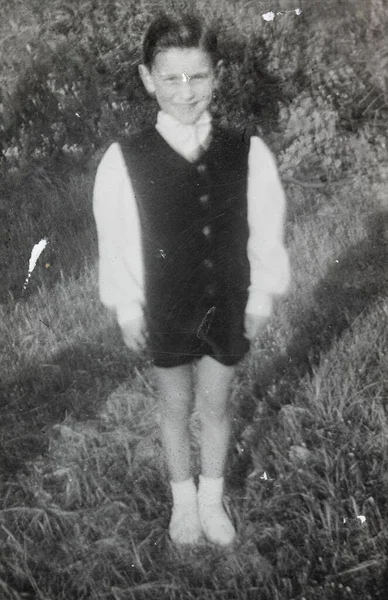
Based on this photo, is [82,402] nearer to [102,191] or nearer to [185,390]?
[185,390]

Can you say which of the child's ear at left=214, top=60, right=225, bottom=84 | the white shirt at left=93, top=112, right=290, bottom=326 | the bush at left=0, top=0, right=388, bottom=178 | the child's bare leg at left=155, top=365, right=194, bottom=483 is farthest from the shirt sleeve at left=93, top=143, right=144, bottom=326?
the child's ear at left=214, top=60, right=225, bottom=84

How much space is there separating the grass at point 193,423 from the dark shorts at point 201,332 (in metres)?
0.08

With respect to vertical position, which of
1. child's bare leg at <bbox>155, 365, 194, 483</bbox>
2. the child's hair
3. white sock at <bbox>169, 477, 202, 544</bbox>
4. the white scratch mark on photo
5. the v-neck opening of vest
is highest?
the child's hair

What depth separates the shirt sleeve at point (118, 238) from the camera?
174cm

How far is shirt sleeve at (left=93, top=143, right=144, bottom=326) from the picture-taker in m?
1.74

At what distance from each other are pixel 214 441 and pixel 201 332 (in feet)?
1.07

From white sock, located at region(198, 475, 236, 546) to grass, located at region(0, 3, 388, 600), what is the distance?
0.03 metres

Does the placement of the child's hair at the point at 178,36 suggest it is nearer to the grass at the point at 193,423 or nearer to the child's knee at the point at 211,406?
the grass at the point at 193,423

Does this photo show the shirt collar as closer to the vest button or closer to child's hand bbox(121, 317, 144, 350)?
the vest button

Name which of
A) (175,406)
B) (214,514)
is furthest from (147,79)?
(214,514)

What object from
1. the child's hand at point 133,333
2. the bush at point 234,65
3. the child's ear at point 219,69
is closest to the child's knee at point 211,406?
the child's hand at point 133,333

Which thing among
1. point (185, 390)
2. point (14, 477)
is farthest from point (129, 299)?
point (14, 477)

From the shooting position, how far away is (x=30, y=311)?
1.92 metres

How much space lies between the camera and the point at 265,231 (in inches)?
69.9
